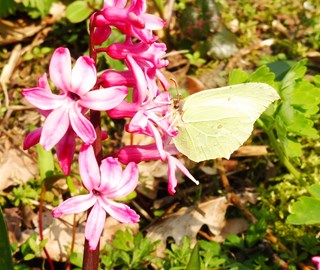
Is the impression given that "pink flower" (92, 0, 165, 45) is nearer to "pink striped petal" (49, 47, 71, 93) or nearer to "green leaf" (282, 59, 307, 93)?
"pink striped petal" (49, 47, 71, 93)

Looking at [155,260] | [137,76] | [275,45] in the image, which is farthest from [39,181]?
[275,45]

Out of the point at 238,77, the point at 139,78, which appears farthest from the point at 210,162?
the point at 139,78

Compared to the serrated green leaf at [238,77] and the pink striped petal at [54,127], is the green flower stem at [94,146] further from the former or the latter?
the serrated green leaf at [238,77]

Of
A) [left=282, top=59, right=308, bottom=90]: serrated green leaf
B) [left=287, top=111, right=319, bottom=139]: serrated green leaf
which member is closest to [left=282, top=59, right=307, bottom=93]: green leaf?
[left=282, top=59, right=308, bottom=90]: serrated green leaf

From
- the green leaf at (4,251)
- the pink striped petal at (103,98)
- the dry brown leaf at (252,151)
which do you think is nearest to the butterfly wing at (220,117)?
the pink striped petal at (103,98)

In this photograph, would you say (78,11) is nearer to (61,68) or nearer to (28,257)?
(28,257)
